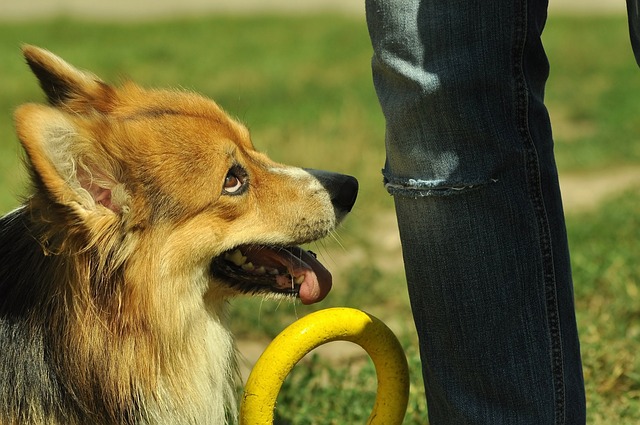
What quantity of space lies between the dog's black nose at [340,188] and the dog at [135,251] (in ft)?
0.04

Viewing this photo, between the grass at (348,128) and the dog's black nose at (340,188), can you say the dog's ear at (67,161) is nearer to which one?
the dog's black nose at (340,188)

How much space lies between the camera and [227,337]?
3066 mm

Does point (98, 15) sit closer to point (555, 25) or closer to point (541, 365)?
point (555, 25)

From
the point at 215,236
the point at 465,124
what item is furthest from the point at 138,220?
the point at 465,124

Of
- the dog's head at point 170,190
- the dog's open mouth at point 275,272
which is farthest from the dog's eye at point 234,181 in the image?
the dog's open mouth at point 275,272

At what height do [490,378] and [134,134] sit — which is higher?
[134,134]

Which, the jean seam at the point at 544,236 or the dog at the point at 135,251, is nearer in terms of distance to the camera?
the jean seam at the point at 544,236

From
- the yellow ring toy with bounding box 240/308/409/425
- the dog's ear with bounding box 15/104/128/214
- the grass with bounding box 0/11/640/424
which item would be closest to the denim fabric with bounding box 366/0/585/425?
the yellow ring toy with bounding box 240/308/409/425

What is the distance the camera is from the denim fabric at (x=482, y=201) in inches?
91.3

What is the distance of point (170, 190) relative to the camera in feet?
9.18

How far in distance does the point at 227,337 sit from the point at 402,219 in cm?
88

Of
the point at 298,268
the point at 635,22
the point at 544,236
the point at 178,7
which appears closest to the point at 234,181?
the point at 298,268

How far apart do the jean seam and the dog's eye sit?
1.03 metres

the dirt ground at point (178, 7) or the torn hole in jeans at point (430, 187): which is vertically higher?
the torn hole in jeans at point (430, 187)
